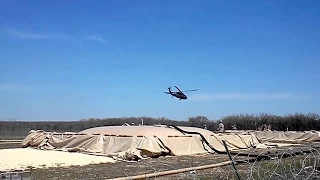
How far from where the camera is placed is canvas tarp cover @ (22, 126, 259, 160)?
16.7 meters

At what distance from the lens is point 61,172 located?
11.6 metres

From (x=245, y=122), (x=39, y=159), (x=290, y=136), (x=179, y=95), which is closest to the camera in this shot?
(x=39, y=159)

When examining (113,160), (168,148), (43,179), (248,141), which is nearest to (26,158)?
(113,160)

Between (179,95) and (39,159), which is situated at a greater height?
(179,95)

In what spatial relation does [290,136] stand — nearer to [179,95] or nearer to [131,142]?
[179,95]

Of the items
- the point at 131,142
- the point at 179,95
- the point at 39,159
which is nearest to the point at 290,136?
the point at 179,95

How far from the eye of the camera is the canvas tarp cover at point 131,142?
16719 mm

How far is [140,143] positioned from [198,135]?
13.0ft

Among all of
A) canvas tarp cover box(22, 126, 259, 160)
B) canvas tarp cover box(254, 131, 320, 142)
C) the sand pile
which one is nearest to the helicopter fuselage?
canvas tarp cover box(22, 126, 259, 160)

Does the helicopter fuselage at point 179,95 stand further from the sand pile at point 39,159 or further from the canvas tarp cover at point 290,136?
the canvas tarp cover at point 290,136

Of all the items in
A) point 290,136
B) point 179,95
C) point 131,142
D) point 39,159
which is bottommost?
point 39,159

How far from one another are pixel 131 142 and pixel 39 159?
4.09m

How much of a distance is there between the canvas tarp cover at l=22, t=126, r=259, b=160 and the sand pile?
4.02 ft

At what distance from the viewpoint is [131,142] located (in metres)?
17.0
